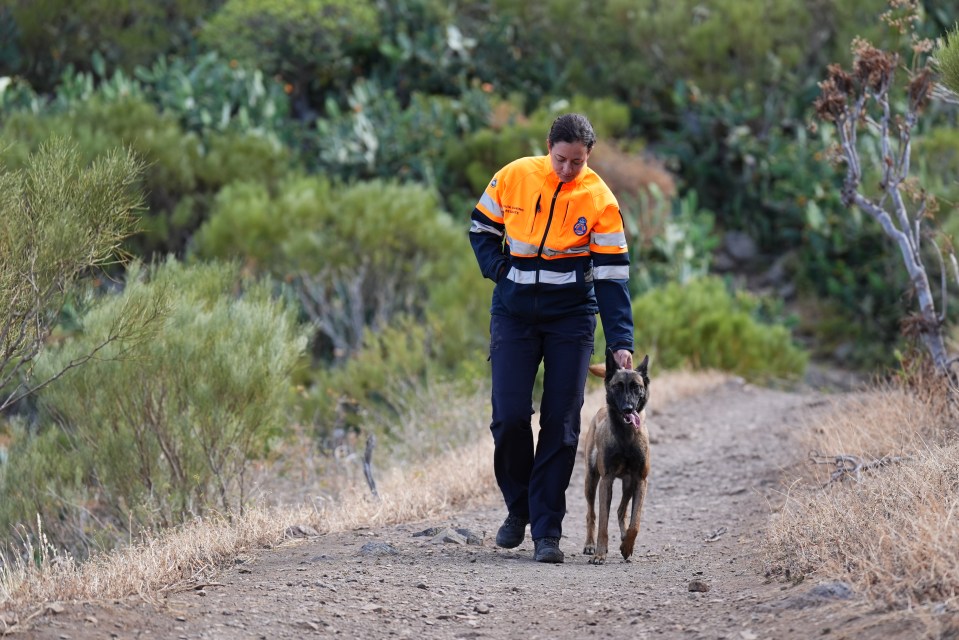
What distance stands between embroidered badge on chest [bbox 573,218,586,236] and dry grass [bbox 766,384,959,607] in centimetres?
182

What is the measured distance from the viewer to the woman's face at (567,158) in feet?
22.0

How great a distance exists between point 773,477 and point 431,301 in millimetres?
9744

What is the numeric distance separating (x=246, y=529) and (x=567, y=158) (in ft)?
9.01

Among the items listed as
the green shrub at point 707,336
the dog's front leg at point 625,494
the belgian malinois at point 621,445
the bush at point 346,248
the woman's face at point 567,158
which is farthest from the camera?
the bush at point 346,248

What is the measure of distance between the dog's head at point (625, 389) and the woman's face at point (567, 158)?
39.1 inches

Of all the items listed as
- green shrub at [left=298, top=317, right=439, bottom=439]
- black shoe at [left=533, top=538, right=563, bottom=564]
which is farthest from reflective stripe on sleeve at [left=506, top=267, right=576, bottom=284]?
green shrub at [left=298, top=317, right=439, bottom=439]

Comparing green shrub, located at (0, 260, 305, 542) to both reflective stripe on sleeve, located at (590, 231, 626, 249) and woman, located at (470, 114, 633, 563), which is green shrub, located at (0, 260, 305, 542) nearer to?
woman, located at (470, 114, 633, 563)

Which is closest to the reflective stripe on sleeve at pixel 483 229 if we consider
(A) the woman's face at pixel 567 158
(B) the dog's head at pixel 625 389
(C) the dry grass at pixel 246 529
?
(A) the woman's face at pixel 567 158

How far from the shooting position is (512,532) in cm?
746

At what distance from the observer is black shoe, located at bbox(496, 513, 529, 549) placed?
7.46m

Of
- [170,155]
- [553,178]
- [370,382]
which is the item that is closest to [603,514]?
[553,178]

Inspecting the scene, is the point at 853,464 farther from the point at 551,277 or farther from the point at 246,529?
the point at 246,529

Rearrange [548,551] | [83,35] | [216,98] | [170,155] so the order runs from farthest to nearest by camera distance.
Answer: [83,35]
[216,98]
[170,155]
[548,551]

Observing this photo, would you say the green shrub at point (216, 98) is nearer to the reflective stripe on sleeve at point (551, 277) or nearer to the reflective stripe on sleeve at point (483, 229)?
the reflective stripe on sleeve at point (483, 229)
